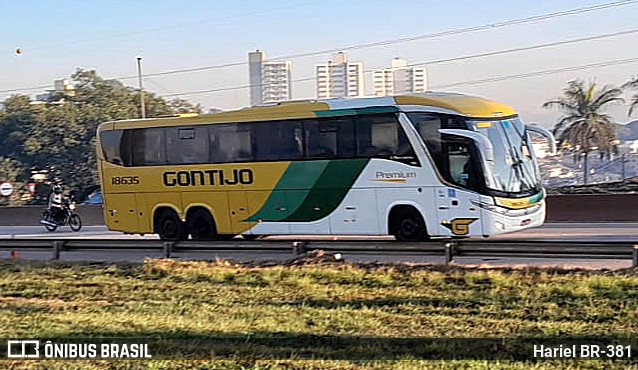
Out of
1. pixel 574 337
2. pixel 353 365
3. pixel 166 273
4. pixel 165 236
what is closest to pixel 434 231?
pixel 166 273

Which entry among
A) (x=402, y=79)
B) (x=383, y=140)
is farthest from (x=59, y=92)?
(x=383, y=140)

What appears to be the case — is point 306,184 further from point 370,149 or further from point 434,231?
point 434,231

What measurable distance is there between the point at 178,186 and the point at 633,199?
549 inches

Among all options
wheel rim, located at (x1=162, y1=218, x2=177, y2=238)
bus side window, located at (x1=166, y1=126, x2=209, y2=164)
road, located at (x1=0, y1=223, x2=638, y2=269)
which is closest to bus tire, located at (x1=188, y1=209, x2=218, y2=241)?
wheel rim, located at (x1=162, y1=218, x2=177, y2=238)

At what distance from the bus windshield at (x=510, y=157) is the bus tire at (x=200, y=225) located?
7.02 m

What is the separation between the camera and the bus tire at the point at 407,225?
19672mm

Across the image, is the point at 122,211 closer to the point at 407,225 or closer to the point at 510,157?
the point at 407,225

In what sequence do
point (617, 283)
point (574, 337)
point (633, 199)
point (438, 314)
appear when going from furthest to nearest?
point (633, 199)
point (617, 283)
point (438, 314)
point (574, 337)

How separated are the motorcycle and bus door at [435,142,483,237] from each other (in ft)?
56.4

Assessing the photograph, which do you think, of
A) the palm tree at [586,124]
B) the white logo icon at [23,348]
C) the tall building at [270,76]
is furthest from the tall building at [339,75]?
the white logo icon at [23,348]

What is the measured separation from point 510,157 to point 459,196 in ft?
4.32

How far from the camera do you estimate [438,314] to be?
11516mm
